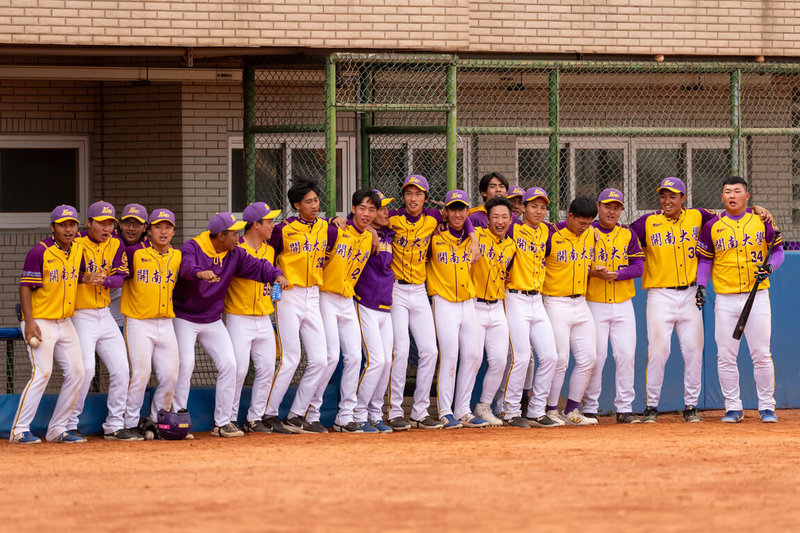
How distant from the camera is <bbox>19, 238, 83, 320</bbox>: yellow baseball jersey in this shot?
959cm

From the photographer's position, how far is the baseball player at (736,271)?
10883 millimetres

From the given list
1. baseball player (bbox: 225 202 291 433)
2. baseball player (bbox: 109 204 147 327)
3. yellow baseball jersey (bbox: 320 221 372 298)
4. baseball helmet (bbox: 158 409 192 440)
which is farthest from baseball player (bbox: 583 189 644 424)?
baseball player (bbox: 109 204 147 327)

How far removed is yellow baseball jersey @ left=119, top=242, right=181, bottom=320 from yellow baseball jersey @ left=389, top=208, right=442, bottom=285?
1.79 metres

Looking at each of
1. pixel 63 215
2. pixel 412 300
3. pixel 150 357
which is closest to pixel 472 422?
pixel 412 300

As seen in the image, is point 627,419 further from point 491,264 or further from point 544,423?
point 491,264

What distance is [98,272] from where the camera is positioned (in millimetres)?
9844

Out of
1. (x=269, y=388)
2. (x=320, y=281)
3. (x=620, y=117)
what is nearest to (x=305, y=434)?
(x=269, y=388)

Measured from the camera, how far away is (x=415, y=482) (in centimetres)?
757

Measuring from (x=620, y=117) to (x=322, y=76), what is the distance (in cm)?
337

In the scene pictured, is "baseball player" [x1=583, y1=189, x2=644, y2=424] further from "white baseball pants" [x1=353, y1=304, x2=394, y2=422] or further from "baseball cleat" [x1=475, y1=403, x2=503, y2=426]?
"white baseball pants" [x1=353, y1=304, x2=394, y2=422]

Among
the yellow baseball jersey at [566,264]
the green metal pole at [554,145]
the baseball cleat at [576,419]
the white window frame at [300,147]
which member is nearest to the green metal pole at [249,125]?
the white window frame at [300,147]

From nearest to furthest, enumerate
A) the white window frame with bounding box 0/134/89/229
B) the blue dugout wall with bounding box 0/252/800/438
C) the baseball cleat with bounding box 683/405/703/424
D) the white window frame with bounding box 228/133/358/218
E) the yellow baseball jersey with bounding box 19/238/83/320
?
the yellow baseball jersey with bounding box 19/238/83/320
the baseball cleat with bounding box 683/405/703/424
the blue dugout wall with bounding box 0/252/800/438
the white window frame with bounding box 228/133/358/218
the white window frame with bounding box 0/134/89/229

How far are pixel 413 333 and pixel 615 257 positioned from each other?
6.11 ft

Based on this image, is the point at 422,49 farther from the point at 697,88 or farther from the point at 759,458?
the point at 759,458
